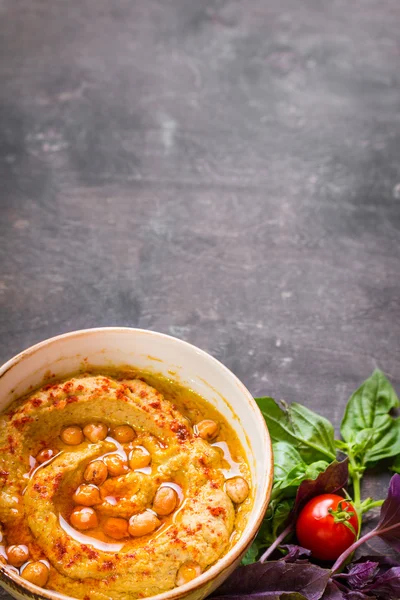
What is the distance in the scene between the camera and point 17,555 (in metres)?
1.92

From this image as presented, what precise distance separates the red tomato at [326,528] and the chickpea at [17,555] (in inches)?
32.7

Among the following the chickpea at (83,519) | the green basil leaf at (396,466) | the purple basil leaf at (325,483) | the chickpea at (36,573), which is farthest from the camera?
the green basil leaf at (396,466)

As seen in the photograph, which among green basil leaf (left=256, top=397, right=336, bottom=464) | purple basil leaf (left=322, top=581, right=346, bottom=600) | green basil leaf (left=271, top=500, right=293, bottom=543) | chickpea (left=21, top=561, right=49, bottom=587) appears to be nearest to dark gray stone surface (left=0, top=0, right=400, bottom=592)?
green basil leaf (left=256, top=397, right=336, bottom=464)

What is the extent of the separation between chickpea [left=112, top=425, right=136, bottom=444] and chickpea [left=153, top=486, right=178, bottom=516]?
0.19m

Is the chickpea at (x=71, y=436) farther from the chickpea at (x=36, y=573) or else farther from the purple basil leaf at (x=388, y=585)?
the purple basil leaf at (x=388, y=585)

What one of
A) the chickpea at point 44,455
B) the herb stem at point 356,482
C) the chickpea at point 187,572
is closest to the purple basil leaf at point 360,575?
the herb stem at point 356,482

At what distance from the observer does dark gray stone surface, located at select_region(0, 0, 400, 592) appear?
2.90 meters

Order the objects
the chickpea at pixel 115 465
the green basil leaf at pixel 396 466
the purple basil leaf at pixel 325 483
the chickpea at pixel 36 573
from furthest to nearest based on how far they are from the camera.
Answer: the green basil leaf at pixel 396 466 → the purple basil leaf at pixel 325 483 → the chickpea at pixel 115 465 → the chickpea at pixel 36 573

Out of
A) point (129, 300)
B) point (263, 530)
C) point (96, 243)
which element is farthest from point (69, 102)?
point (263, 530)

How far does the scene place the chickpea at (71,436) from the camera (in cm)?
215

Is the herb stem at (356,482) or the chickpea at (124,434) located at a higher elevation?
the chickpea at (124,434)

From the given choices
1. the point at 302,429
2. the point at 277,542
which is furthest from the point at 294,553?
the point at 302,429

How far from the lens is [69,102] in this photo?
3584 millimetres

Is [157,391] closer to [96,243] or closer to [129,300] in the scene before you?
[129,300]
